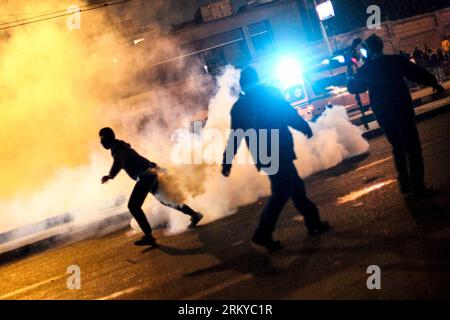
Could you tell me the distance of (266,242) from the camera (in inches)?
194

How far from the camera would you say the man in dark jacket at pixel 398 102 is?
16.9 feet

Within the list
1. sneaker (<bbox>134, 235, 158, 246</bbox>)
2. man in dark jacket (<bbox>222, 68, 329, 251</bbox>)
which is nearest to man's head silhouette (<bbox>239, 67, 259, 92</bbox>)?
man in dark jacket (<bbox>222, 68, 329, 251</bbox>)

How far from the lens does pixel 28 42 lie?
1764 centimetres

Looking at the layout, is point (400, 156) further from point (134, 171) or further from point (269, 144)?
point (134, 171)

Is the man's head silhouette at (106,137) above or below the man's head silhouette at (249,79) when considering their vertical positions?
below

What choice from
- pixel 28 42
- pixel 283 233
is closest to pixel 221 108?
pixel 283 233

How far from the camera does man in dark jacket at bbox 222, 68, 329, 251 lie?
487cm

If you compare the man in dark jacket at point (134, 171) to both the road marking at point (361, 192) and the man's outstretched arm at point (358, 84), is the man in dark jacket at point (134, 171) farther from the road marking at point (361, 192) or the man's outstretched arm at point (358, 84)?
the man's outstretched arm at point (358, 84)

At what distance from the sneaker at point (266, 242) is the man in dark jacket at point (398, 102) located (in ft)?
5.65

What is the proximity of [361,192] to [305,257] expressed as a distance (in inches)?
78.9

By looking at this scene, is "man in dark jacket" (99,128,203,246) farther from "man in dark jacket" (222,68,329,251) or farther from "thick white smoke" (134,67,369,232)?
"man in dark jacket" (222,68,329,251)

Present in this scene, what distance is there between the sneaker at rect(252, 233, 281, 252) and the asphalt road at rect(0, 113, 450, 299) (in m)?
0.13

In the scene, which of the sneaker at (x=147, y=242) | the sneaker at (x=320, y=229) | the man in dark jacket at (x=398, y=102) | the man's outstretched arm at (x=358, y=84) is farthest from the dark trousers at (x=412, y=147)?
the sneaker at (x=147, y=242)
